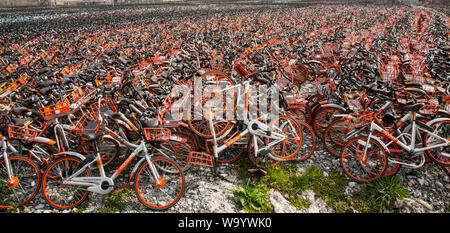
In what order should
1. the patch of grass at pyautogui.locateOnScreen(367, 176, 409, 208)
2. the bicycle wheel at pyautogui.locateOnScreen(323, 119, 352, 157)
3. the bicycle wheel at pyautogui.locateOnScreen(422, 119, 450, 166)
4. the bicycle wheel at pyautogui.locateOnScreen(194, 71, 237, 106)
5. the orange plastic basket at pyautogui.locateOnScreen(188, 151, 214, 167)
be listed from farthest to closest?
the bicycle wheel at pyautogui.locateOnScreen(194, 71, 237, 106) < the bicycle wheel at pyautogui.locateOnScreen(323, 119, 352, 157) < the orange plastic basket at pyautogui.locateOnScreen(188, 151, 214, 167) < the bicycle wheel at pyautogui.locateOnScreen(422, 119, 450, 166) < the patch of grass at pyautogui.locateOnScreen(367, 176, 409, 208)

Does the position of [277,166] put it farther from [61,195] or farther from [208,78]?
[61,195]

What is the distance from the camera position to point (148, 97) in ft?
17.9

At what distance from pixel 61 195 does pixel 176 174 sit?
1.90 meters

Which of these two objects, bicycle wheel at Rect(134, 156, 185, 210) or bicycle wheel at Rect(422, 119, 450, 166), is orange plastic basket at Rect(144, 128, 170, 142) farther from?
bicycle wheel at Rect(422, 119, 450, 166)

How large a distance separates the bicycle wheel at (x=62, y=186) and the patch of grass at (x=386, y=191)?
458 cm

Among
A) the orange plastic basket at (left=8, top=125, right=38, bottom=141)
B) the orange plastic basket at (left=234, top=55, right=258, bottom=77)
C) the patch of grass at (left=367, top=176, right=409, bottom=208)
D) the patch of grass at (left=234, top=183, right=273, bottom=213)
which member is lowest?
the patch of grass at (left=234, top=183, right=273, bottom=213)

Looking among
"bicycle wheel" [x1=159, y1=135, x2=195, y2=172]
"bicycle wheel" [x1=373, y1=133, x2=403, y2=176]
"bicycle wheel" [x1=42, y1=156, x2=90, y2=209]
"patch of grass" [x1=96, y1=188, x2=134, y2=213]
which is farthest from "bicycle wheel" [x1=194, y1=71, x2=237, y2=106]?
"bicycle wheel" [x1=373, y1=133, x2=403, y2=176]

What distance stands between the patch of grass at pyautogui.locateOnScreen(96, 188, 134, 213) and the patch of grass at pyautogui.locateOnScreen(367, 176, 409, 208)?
158 inches

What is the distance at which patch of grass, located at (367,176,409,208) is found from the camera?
12.6ft

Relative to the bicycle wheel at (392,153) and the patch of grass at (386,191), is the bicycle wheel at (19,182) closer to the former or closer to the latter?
the patch of grass at (386,191)

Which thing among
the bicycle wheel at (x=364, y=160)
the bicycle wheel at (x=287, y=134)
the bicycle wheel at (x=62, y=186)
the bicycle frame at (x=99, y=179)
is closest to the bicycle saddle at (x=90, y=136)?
the bicycle frame at (x=99, y=179)

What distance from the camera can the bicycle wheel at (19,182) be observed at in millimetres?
3643
